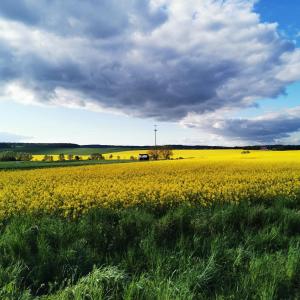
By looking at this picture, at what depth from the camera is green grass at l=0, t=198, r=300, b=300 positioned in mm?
4996

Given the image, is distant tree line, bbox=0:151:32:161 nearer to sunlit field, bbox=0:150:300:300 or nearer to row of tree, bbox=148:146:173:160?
row of tree, bbox=148:146:173:160

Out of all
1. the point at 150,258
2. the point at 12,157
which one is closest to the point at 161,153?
the point at 12,157

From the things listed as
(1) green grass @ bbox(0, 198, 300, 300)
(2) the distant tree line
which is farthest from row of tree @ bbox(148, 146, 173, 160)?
(1) green grass @ bbox(0, 198, 300, 300)

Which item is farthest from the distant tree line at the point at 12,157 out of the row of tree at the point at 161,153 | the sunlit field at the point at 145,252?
the sunlit field at the point at 145,252

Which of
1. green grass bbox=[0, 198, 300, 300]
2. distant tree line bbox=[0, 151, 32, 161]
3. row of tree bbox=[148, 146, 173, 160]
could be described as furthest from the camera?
row of tree bbox=[148, 146, 173, 160]

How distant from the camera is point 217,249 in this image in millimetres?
6777

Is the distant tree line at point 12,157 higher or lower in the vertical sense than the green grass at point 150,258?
higher

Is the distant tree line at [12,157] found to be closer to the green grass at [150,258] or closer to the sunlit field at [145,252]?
the sunlit field at [145,252]

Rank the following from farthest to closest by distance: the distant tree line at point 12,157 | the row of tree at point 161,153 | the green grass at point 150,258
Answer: the row of tree at point 161,153, the distant tree line at point 12,157, the green grass at point 150,258

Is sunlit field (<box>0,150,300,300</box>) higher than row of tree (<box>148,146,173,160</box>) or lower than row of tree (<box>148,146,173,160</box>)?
lower

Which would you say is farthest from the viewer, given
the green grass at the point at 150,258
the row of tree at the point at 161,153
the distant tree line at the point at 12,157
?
the row of tree at the point at 161,153

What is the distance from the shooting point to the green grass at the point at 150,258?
500 cm

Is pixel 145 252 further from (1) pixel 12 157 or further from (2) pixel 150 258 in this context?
(1) pixel 12 157

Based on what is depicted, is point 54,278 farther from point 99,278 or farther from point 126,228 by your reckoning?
point 126,228
